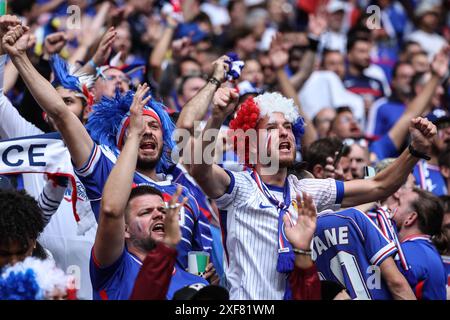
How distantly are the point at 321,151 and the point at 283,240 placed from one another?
76.1 inches

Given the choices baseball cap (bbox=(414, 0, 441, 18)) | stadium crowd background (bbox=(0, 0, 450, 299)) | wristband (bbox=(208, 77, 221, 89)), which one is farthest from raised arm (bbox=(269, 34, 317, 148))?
baseball cap (bbox=(414, 0, 441, 18))

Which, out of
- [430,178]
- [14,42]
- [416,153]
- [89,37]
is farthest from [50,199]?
[430,178]

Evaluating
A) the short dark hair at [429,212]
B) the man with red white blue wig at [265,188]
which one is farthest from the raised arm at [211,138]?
the short dark hair at [429,212]

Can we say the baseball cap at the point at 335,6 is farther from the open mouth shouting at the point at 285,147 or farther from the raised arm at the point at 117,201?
the raised arm at the point at 117,201

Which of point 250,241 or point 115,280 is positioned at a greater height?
point 250,241

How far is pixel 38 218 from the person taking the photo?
4.63 metres

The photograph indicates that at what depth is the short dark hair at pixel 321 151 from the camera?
22.7 feet

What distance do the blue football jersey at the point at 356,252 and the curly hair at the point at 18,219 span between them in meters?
1.87

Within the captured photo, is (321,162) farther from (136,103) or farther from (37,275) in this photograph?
(37,275)

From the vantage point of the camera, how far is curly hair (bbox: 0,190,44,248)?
4453 millimetres

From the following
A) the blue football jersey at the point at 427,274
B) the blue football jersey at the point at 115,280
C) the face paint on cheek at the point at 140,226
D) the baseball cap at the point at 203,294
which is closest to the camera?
the baseball cap at the point at 203,294

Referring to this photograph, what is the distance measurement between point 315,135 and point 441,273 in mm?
3072

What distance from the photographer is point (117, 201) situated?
4.55 metres

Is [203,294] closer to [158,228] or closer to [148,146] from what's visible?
[158,228]
